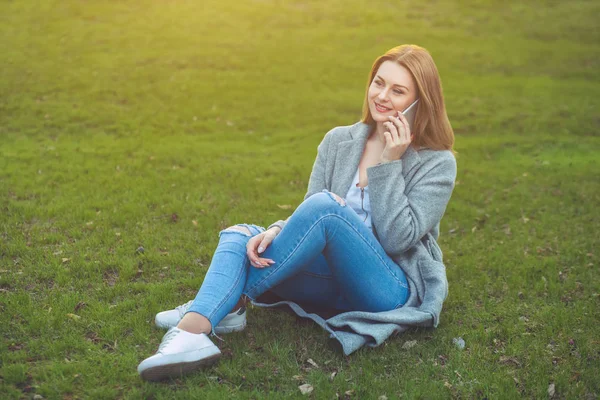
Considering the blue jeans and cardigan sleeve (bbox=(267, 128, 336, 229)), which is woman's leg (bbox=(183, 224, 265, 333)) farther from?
cardigan sleeve (bbox=(267, 128, 336, 229))

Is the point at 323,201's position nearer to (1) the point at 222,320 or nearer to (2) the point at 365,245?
(2) the point at 365,245

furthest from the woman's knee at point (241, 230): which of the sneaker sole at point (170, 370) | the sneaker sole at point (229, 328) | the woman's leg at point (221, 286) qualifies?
the sneaker sole at point (170, 370)

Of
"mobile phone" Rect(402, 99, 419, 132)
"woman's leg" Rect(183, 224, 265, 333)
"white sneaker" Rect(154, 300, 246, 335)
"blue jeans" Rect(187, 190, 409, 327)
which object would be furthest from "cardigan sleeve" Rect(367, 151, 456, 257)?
"white sneaker" Rect(154, 300, 246, 335)

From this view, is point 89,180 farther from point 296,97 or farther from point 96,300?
point 296,97

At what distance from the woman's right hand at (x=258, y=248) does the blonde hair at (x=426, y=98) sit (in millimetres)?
1412

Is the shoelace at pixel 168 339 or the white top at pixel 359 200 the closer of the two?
the shoelace at pixel 168 339

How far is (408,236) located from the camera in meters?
4.29

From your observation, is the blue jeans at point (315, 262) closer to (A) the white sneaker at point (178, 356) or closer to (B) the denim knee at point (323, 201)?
(B) the denim knee at point (323, 201)

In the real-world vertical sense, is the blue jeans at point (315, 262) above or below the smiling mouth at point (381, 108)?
below

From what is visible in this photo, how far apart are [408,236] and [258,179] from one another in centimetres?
516

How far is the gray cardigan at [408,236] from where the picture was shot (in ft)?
13.9

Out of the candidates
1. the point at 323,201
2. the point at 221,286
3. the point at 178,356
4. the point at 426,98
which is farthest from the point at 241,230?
the point at 426,98

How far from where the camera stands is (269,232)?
4180 mm

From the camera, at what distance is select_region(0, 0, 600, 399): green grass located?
418 centimetres
